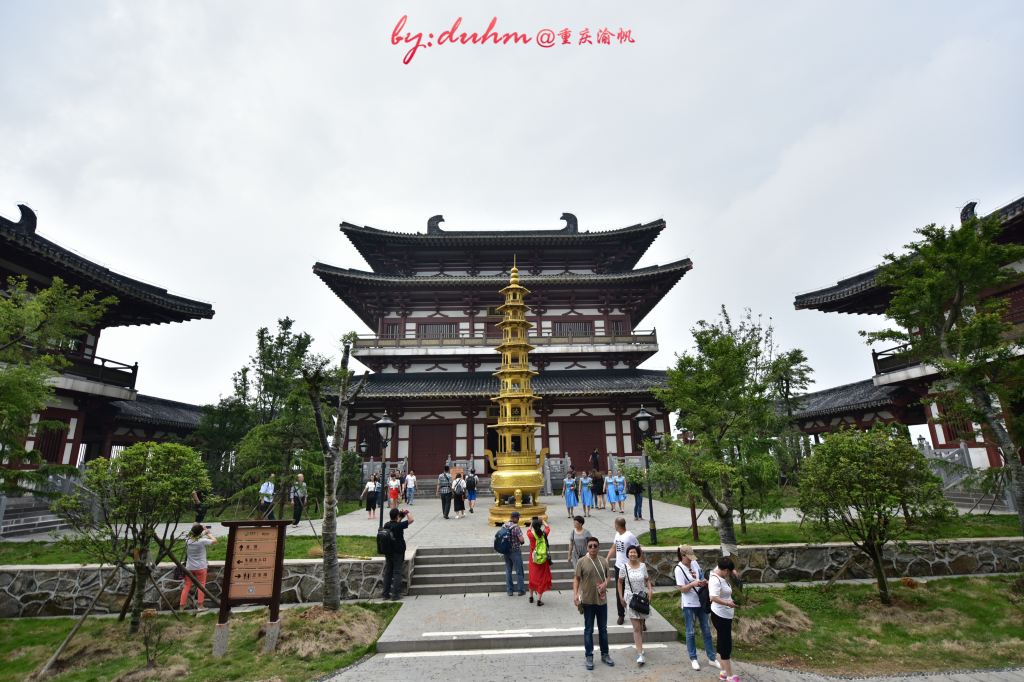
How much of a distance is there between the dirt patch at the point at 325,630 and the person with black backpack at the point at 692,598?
4873 millimetres

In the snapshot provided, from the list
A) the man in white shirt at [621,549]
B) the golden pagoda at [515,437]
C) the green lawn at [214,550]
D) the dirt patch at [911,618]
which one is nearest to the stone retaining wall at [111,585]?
the green lawn at [214,550]

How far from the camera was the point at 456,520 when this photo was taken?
14.8 meters

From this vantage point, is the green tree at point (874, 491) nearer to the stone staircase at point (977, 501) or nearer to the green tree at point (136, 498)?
the stone staircase at point (977, 501)

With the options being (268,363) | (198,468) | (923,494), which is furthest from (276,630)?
(268,363)

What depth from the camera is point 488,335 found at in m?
27.2

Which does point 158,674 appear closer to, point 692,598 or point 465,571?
point 465,571

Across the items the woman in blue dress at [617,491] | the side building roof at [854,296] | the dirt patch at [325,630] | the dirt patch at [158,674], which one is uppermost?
the side building roof at [854,296]

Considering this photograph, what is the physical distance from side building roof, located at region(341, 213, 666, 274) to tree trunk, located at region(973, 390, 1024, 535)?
20621 mm

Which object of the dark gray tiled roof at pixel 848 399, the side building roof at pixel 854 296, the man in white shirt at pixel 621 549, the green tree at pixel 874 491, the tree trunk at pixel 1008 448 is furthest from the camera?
the dark gray tiled roof at pixel 848 399

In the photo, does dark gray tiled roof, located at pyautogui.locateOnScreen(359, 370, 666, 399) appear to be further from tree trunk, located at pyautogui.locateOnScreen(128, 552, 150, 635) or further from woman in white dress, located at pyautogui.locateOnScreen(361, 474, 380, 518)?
tree trunk, located at pyautogui.locateOnScreen(128, 552, 150, 635)

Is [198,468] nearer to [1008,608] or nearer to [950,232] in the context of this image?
[1008,608]

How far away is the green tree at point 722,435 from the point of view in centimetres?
899

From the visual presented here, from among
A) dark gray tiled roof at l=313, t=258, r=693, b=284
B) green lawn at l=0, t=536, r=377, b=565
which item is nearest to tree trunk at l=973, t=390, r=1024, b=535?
green lawn at l=0, t=536, r=377, b=565

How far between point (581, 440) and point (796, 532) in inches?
535
